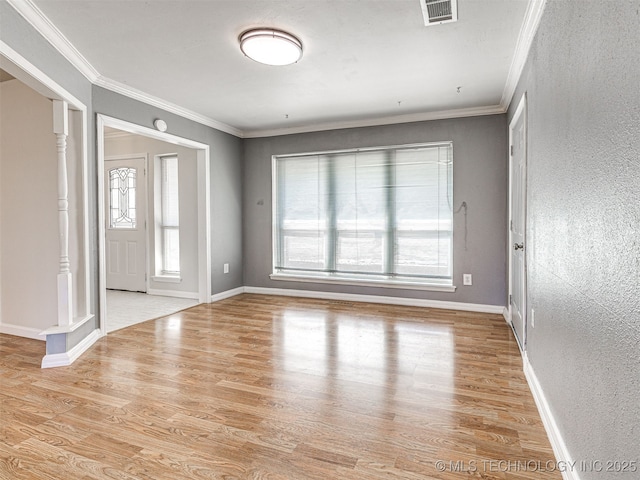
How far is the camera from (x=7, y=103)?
3.71 metres

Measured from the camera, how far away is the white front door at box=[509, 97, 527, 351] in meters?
3.10

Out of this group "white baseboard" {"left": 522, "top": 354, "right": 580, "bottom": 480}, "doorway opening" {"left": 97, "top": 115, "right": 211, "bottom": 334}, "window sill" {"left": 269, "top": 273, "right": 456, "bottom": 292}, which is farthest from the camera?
"doorway opening" {"left": 97, "top": 115, "right": 211, "bottom": 334}

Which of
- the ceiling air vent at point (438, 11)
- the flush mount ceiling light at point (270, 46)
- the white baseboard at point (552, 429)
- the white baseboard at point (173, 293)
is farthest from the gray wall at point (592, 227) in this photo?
the white baseboard at point (173, 293)

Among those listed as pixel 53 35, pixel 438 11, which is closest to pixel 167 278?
pixel 53 35

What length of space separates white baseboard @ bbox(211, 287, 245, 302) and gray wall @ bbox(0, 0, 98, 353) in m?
1.83

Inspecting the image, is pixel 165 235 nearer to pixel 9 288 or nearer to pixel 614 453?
pixel 9 288

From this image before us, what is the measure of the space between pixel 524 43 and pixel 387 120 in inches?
88.9

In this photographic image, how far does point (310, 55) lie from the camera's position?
3.11 m

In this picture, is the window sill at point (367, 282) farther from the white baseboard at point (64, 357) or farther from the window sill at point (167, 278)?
the white baseboard at point (64, 357)

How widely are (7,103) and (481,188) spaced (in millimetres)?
5055

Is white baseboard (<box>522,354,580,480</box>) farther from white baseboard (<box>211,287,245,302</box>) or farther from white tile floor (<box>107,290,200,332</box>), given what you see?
white baseboard (<box>211,287,245,302</box>)

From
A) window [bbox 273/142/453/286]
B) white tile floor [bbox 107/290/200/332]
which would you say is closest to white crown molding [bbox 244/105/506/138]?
window [bbox 273/142/453/286]

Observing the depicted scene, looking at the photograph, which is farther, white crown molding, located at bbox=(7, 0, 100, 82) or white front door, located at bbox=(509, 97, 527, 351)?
white front door, located at bbox=(509, 97, 527, 351)

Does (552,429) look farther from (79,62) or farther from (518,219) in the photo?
(79,62)
